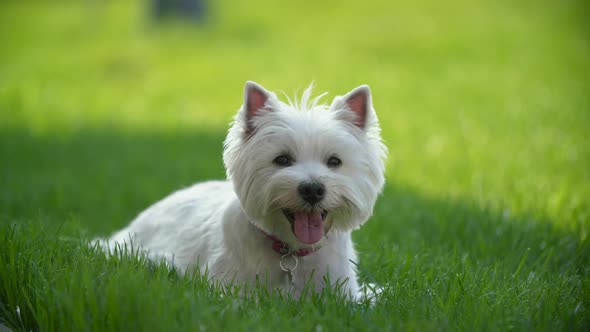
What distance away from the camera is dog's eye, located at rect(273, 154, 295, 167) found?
14.1 feet

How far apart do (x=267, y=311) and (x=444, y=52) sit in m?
16.3

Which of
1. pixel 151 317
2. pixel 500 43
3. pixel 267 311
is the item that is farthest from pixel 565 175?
pixel 500 43

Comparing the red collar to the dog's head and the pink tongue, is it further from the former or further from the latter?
the pink tongue

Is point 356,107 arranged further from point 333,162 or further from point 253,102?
point 253,102

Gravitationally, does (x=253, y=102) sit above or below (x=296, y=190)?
above

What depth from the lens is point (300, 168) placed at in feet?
A: 13.7

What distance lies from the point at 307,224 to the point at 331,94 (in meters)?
9.30

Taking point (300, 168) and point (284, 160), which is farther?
point (284, 160)

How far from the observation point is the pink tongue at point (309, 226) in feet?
13.8

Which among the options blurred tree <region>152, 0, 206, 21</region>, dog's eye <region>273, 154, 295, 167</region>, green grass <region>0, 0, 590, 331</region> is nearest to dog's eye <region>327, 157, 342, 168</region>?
dog's eye <region>273, 154, 295, 167</region>

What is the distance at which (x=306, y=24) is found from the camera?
22.3m

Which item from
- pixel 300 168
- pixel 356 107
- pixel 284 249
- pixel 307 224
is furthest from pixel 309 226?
pixel 356 107

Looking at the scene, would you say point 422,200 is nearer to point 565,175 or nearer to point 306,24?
point 565,175

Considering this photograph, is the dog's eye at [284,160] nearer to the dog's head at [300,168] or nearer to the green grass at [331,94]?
the dog's head at [300,168]
